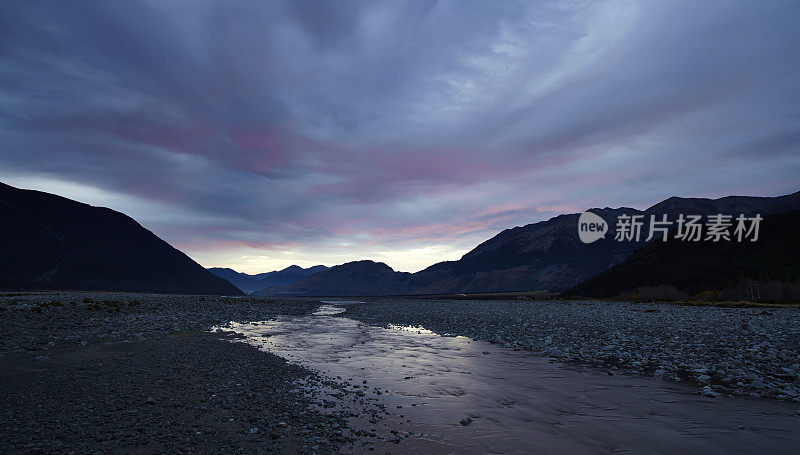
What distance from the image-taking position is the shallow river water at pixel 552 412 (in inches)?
312

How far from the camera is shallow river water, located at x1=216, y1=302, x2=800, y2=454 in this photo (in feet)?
26.0

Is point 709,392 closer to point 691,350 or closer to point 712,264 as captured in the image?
point 691,350

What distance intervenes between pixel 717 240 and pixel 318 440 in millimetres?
104656

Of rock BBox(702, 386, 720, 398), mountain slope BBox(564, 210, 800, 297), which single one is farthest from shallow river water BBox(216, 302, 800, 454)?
mountain slope BBox(564, 210, 800, 297)

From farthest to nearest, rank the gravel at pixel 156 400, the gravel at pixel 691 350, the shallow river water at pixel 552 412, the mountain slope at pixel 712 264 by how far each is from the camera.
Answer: the mountain slope at pixel 712 264
the gravel at pixel 691 350
the shallow river water at pixel 552 412
the gravel at pixel 156 400

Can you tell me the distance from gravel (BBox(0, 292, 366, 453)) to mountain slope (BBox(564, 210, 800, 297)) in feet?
241

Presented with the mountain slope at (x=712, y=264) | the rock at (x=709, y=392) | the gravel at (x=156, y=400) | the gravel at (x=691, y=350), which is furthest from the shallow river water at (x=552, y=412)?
the mountain slope at (x=712, y=264)

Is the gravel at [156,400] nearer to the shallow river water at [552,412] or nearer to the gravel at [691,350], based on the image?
the shallow river water at [552,412]

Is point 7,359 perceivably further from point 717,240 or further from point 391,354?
point 717,240

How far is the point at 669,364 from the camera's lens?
14.9m

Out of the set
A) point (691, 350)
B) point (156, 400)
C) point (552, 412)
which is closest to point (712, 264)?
point (691, 350)

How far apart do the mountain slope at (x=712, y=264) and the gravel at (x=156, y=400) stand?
73.5 meters

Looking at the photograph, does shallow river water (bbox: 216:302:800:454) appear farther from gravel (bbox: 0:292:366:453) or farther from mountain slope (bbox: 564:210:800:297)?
mountain slope (bbox: 564:210:800:297)

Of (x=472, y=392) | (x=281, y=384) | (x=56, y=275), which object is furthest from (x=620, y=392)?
(x=56, y=275)
